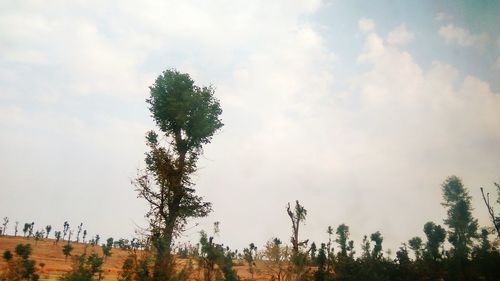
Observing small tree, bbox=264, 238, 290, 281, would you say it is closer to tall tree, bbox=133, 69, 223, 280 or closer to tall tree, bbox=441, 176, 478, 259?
tall tree, bbox=133, 69, 223, 280

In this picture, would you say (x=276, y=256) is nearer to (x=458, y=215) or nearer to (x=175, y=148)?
(x=175, y=148)

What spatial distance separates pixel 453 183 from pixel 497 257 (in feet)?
80.1

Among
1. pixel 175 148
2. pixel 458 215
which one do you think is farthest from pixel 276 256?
pixel 458 215

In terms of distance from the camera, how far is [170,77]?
1970cm

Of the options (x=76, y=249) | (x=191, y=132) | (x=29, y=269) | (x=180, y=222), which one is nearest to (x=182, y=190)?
(x=180, y=222)

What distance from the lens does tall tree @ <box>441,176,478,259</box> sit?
52.2m

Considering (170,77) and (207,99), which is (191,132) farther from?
(170,77)

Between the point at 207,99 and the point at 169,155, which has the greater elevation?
the point at 207,99

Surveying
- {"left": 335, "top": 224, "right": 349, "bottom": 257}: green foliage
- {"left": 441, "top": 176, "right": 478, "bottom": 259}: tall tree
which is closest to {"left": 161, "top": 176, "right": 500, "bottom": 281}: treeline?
{"left": 441, "top": 176, "right": 478, "bottom": 259}: tall tree

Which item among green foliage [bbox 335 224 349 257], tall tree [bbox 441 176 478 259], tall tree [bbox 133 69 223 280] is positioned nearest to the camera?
tall tree [bbox 133 69 223 280]

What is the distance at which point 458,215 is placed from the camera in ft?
172

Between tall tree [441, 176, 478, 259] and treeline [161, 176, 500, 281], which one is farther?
tall tree [441, 176, 478, 259]

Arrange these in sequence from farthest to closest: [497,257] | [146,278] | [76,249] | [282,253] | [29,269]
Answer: [76,249]
[29,269]
[497,257]
[282,253]
[146,278]

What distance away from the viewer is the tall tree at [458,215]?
5222 centimetres
